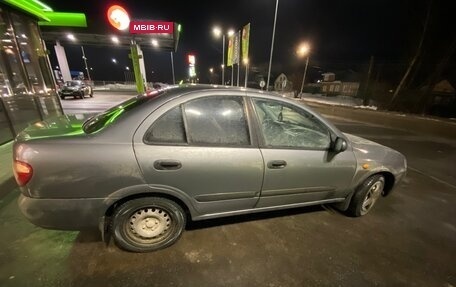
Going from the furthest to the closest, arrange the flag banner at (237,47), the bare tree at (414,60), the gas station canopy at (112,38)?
the gas station canopy at (112,38)
the flag banner at (237,47)
the bare tree at (414,60)

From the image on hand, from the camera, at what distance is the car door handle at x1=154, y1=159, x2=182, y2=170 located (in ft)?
7.02

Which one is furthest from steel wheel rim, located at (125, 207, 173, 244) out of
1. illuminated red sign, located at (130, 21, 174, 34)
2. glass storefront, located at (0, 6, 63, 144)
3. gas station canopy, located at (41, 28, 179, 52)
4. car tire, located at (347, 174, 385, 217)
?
gas station canopy, located at (41, 28, 179, 52)

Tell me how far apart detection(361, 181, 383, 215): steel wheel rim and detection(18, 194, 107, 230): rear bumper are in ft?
10.8

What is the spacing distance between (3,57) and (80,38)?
26.1 m

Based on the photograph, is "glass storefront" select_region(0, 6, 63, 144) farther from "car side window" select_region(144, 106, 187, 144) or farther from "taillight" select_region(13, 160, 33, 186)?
"car side window" select_region(144, 106, 187, 144)

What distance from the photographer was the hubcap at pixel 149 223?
93.3 inches

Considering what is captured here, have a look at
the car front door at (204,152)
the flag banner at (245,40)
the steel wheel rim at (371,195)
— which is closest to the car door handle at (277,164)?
the car front door at (204,152)

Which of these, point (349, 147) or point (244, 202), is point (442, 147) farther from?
point (244, 202)

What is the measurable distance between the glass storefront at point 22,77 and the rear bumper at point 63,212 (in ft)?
15.1

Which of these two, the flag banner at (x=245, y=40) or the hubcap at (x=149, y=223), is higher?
the flag banner at (x=245, y=40)

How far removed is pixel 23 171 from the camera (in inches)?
76.9

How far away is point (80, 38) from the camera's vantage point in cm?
2673

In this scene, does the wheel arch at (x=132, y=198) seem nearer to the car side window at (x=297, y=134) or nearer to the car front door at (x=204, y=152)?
the car front door at (x=204, y=152)

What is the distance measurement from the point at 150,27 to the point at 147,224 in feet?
76.7
